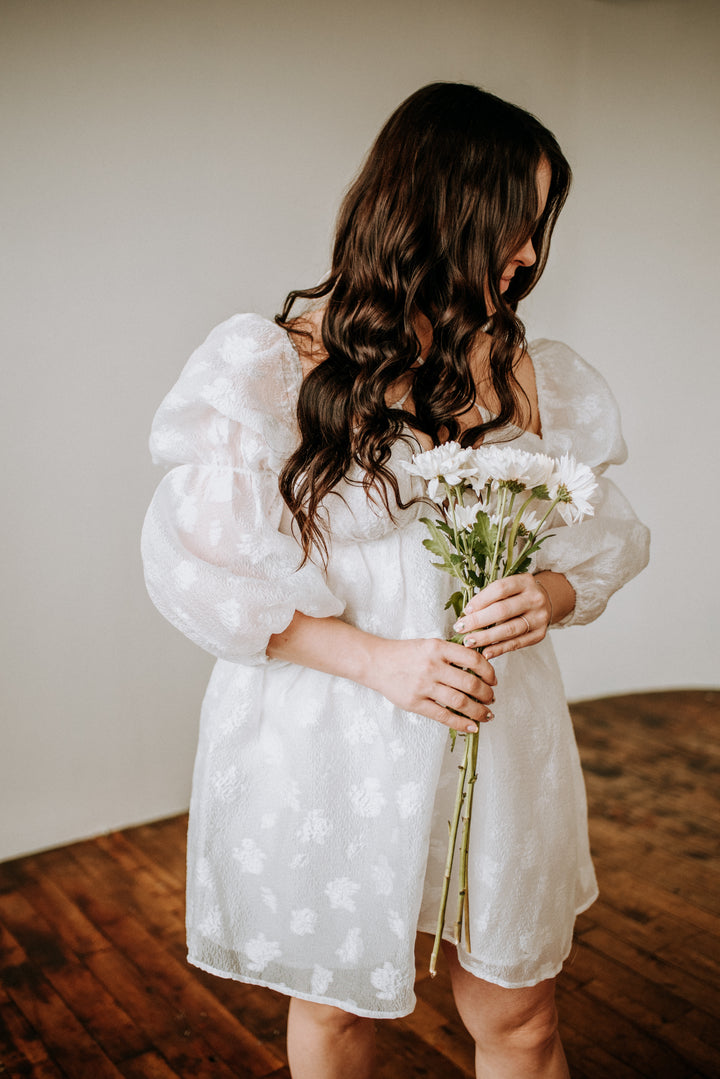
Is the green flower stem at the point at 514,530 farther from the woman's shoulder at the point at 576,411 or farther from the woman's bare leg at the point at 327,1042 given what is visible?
the woman's bare leg at the point at 327,1042

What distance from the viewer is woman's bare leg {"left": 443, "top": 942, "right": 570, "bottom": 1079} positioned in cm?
120

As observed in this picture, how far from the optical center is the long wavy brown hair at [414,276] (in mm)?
1093

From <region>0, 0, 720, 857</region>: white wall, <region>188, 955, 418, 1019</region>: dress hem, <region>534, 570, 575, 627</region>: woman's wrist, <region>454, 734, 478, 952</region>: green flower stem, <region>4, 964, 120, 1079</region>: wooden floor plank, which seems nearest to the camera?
<region>454, 734, 478, 952</region>: green flower stem

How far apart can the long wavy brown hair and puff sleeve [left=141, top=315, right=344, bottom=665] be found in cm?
4

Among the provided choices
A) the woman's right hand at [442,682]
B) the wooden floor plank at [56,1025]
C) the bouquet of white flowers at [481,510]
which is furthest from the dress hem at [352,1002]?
the wooden floor plank at [56,1025]

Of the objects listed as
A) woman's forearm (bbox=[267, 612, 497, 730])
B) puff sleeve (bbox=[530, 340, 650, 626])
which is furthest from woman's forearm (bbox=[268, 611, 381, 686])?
puff sleeve (bbox=[530, 340, 650, 626])

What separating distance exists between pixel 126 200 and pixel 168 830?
1791mm

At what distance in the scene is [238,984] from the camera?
1.96 metres

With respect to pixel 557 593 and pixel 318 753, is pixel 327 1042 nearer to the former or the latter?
pixel 318 753

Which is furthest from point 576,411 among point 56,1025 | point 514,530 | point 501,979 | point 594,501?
point 56,1025

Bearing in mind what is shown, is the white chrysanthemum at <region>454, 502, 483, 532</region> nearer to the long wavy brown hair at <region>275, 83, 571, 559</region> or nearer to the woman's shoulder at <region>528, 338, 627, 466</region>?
the long wavy brown hair at <region>275, 83, 571, 559</region>

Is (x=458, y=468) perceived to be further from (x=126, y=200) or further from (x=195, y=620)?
(x=126, y=200)

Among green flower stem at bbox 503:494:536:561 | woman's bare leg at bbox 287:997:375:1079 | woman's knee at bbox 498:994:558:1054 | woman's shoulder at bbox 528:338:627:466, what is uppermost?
woman's shoulder at bbox 528:338:627:466

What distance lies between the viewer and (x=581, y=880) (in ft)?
4.37
